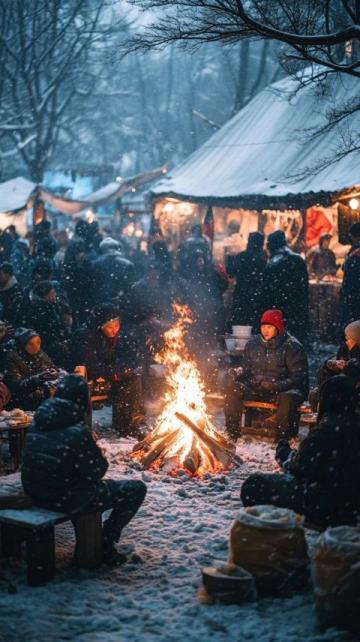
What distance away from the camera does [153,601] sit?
5.33m

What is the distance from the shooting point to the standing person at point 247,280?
12.3 m

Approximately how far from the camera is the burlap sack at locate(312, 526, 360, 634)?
15.2 ft

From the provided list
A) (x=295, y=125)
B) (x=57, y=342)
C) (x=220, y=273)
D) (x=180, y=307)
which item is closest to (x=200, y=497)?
(x=57, y=342)

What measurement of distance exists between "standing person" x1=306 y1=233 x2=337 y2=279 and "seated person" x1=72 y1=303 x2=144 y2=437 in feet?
27.2

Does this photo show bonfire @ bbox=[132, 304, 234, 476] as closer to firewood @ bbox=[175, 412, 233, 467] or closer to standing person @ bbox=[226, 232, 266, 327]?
firewood @ bbox=[175, 412, 233, 467]

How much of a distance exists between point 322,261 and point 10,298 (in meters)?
8.64

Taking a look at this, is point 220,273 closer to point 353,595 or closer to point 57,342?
point 57,342

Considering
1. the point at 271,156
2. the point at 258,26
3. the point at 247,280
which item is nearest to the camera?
the point at 258,26

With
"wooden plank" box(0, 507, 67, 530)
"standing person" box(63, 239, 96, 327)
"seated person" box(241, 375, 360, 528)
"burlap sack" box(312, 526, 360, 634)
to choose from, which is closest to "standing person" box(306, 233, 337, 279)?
"standing person" box(63, 239, 96, 327)

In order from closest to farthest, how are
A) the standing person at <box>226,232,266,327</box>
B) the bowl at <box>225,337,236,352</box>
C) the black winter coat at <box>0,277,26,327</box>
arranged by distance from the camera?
the black winter coat at <box>0,277,26,327</box>
the bowl at <box>225,337,236,352</box>
the standing person at <box>226,232,266,327</box>

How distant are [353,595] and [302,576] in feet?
2.39

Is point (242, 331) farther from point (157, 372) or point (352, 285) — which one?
point (352, 285)

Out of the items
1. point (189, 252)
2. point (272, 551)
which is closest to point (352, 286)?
point (189, 252)

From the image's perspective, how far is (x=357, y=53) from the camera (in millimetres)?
19672
